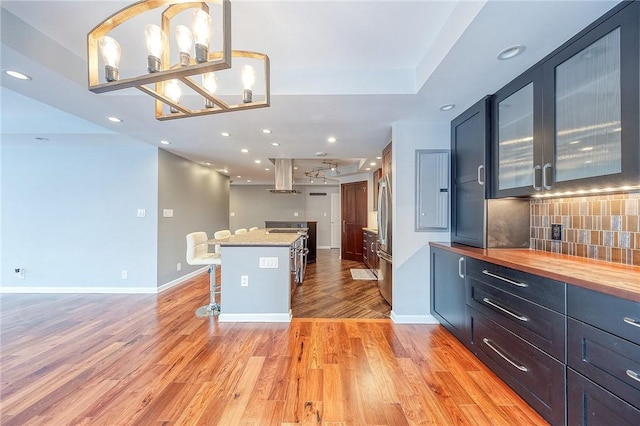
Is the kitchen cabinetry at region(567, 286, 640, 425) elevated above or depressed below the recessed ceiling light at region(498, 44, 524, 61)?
→ below

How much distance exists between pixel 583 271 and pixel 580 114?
93 cm

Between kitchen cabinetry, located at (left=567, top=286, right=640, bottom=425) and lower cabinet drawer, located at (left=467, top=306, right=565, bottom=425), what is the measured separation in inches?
3.0

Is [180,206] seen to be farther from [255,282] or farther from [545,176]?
[545,176]

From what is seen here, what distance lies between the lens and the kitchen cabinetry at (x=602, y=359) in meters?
1.06

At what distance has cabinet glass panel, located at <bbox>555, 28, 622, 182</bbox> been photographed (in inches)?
54.1

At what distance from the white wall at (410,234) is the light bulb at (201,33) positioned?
230 cm

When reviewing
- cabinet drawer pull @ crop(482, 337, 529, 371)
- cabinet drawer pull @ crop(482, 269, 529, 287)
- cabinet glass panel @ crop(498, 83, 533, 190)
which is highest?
cabinet glass panel @ crop(498, 83, 533, 190)

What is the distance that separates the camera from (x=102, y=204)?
4.13 metres

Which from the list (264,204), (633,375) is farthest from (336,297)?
(264,204)

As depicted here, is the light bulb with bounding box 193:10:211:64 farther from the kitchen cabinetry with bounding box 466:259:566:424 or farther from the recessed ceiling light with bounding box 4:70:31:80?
the kitchen cabinetry with bounding box 466:259:566:424

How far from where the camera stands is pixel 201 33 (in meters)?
1.15

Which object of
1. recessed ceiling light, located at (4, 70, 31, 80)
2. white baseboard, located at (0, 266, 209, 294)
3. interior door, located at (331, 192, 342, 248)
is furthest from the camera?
interior door, located at (331, 192, 342, 248)

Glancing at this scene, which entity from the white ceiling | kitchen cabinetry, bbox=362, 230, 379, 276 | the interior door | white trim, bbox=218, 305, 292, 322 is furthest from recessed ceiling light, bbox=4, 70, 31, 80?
the interior door

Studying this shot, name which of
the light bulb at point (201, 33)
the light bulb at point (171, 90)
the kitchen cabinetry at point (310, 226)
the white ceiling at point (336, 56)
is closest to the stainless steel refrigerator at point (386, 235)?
the white ceiling at point (336, 56)
